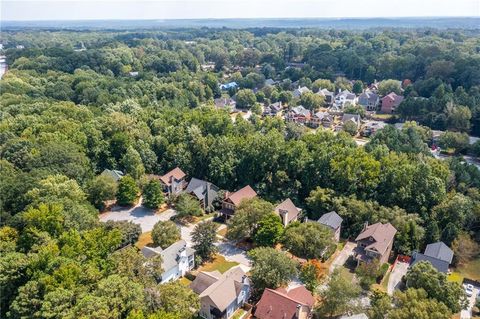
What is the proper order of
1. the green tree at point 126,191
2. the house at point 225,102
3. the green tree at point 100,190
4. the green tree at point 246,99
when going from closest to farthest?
the green tree at point 100,190 < the green tree at point 126,191 < the green tree at point 246,99 < the house at point 225,102

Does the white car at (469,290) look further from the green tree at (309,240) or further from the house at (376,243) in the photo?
the green tree at (309,240)

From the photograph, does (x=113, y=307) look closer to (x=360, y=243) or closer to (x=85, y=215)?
(x=85, y=215)

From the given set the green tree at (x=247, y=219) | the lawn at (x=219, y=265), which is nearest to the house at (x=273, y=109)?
the green tree at (x=247, y=219)

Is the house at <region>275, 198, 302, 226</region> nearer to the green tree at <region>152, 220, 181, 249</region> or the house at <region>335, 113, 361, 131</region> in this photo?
the green tree at <region>152, 220, 181, 249</region>

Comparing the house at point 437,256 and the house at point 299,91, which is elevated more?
the house at point 299,91

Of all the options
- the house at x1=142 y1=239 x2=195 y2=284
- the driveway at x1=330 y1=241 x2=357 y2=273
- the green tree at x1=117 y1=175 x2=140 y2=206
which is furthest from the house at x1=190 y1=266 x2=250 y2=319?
the green tree at x1=117 y1=175 x2=140 y2=206

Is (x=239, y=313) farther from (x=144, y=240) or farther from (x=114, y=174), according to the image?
(x=114, y=174)

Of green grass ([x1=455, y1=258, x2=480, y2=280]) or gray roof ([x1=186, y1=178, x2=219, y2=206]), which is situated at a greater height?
gray roof ([x1=186, y1=178, x2=219, y2=206])
